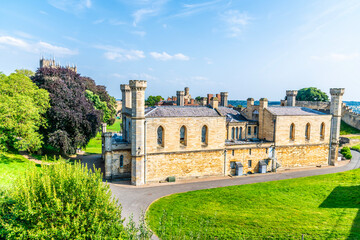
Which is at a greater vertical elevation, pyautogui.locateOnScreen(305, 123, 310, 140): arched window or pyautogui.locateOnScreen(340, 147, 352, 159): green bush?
pyautogui.locateOnScreen(305, 123, 310, 140): arched window

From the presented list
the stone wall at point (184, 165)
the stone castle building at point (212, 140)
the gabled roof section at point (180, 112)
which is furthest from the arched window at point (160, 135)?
the gabled roof section at point (180, 112)

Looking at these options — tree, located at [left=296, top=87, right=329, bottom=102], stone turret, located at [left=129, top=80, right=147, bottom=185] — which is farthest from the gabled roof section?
tree, located at [left=296, top=87, right=329, bottom=102]

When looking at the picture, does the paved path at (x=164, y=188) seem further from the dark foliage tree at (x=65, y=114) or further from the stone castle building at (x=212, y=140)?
the dark foliage tree at (x=65, y=114)

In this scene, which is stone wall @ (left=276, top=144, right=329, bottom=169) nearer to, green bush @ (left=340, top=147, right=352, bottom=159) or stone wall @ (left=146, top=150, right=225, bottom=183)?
green bush @ (left=340, top=147, right=352, bottom=159)

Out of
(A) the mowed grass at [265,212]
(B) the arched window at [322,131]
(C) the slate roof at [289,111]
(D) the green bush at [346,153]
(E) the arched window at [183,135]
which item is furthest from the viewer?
(D) the green bush at [346,153]

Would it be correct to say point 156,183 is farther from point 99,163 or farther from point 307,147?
point 307,147

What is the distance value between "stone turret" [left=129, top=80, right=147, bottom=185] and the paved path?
1725mm

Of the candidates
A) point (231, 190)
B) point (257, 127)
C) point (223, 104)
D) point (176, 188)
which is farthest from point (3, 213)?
point (223, 104)

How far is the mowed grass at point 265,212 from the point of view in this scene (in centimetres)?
1658

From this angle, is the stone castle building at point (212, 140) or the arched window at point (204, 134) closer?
the stone castle building at point (212, 140)

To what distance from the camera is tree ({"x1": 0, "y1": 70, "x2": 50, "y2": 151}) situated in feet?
84.6

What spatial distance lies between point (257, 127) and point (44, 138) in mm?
31390

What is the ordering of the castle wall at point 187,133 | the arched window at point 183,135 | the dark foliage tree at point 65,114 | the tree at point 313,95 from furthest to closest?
1. the tree at point 313,95
2. the dark foliage tree at point 65,114
3. the arched window at point 183,135
4. the castle wall at point 187,133

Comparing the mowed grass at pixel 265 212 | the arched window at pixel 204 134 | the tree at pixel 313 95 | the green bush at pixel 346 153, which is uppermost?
the tree at pixel 313 95
